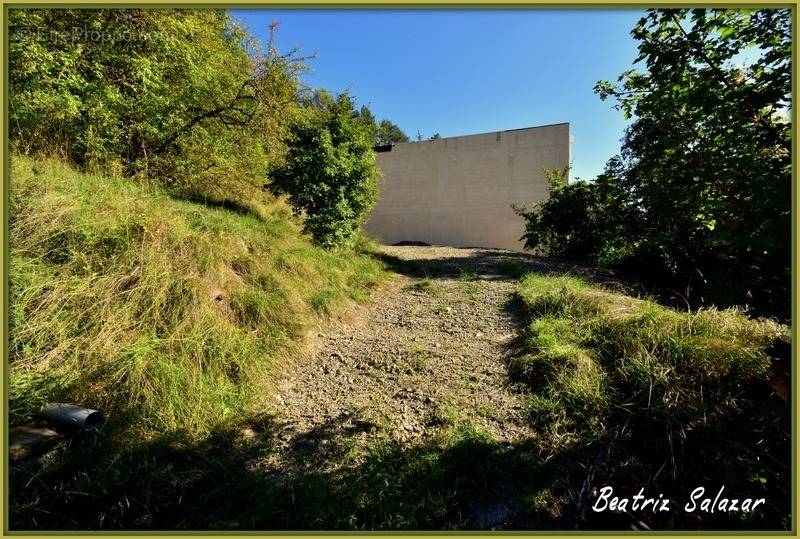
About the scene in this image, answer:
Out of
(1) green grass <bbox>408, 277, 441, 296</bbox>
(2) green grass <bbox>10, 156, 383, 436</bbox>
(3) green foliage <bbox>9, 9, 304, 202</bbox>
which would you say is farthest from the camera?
(1) green grass <bbox>408, 277, 441, 296</bbox>

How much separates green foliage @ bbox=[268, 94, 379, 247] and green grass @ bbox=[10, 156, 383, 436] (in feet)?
6.73

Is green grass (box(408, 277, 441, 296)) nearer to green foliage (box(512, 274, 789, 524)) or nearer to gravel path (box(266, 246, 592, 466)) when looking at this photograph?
gravel path (box(266, 246, 592, 466))

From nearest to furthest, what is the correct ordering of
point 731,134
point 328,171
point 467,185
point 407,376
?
point 731,134 < point 407,376 < point 328,171 < point 467,185

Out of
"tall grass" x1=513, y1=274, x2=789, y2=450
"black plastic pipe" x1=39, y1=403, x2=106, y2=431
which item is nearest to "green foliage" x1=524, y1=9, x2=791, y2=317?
"tall grass" x1=513, y1=274, x2=789, y2=450

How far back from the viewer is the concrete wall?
14359 mm

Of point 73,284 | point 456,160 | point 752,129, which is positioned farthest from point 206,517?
point 456,160

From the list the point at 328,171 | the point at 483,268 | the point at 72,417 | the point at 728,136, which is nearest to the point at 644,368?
the point at 728,136

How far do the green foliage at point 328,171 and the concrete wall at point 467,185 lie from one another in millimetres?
9363

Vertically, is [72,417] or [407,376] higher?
[72,417]

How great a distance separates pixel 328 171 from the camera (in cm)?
600

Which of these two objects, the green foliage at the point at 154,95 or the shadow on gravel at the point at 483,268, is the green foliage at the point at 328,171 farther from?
the shadow on gravel at the point at 483,268

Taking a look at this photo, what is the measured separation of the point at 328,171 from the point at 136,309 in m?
3.84

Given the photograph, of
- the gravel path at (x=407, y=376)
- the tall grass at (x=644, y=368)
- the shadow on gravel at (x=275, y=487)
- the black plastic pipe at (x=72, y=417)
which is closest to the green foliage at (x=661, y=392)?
the tall grass at (x=644, y=368)

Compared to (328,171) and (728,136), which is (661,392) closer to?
(728,136)
